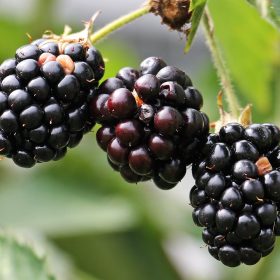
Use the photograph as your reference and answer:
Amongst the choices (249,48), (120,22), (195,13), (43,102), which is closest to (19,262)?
(43,102)

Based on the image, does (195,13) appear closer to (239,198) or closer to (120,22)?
(120,22)

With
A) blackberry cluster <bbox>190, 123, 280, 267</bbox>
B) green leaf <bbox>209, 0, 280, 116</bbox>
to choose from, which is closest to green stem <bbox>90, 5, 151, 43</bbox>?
blackberry cluster <bbox>190, 123, 280, 267</bbox>

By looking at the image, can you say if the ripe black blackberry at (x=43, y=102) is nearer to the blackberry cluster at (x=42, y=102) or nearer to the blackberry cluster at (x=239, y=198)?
the blackberry cluster at (x=42, y=102)

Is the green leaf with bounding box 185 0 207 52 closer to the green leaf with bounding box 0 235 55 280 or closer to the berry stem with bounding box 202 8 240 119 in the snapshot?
the berry stem with bounding box 202 8 240 119

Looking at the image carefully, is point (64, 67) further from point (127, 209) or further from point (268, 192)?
point (127, 209)

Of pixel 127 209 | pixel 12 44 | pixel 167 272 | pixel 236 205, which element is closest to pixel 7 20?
pixel 12 44
